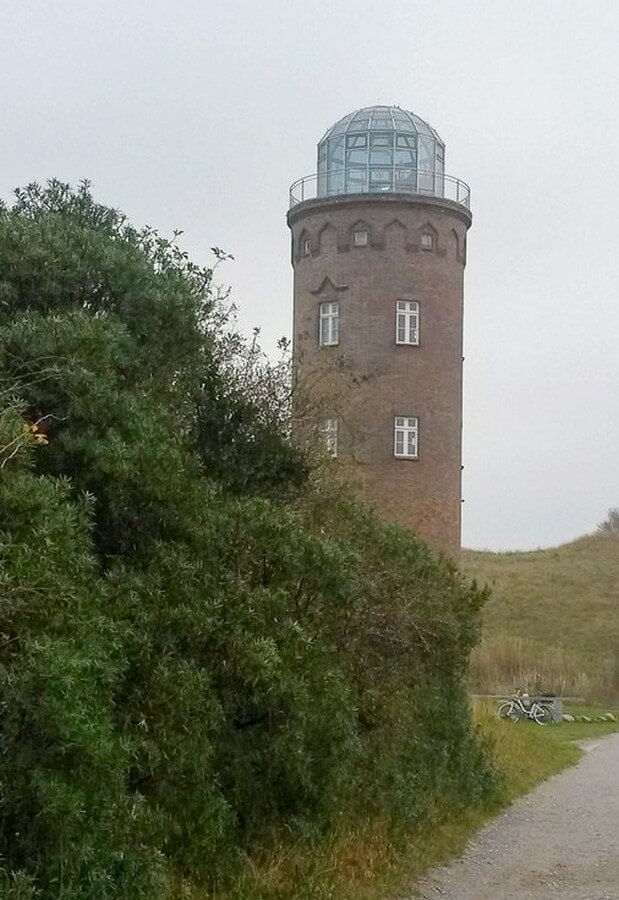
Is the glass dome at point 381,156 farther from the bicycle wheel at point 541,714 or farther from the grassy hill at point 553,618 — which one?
the bicycle wheel at point 541,714

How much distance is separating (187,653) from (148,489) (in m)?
1.11

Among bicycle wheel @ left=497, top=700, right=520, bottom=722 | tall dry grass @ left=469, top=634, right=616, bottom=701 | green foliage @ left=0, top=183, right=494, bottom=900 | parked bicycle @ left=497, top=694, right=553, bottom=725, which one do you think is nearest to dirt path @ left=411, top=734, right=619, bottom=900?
green foliage @ left=0, top=183, right=494, bottom=900

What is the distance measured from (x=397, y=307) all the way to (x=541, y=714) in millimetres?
11273

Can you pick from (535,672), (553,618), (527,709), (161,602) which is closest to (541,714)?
(527,709)

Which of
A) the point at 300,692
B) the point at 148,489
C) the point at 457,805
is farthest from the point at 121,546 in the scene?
the point at 457,805

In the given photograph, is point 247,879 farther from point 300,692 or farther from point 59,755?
point 59,755

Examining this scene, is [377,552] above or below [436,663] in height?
above

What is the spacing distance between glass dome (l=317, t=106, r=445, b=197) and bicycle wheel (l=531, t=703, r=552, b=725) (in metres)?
13.6

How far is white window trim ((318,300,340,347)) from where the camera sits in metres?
34.8

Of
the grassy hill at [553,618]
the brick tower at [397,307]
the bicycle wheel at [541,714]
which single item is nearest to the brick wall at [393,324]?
the brick tower at [397,307]

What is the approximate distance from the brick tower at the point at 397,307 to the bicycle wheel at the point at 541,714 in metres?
4.73

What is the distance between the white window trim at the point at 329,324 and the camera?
34781mm

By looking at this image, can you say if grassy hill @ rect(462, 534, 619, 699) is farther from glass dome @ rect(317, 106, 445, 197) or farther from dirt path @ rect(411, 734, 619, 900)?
dirt path @ rect(411, 734, 619, 900)

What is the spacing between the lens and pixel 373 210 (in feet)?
115
